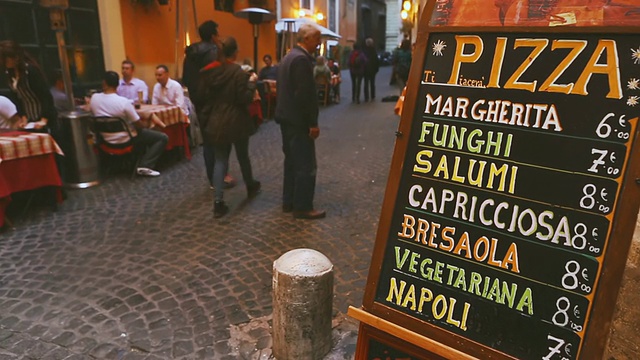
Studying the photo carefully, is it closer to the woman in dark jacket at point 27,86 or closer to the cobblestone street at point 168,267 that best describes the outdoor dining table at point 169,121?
the cobblestone street at point 168,267

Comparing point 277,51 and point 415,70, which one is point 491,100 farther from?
point 277,51

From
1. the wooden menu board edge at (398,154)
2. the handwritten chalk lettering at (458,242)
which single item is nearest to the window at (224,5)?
the wooden menu board edge at (398,154)

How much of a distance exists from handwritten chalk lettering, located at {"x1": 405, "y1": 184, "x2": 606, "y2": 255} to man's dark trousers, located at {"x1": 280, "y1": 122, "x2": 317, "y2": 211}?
2612 mm

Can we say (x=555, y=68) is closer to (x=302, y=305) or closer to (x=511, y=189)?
(x=511, y=189)

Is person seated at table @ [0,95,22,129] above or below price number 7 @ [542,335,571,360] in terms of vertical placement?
above

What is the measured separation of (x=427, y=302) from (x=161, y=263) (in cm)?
260

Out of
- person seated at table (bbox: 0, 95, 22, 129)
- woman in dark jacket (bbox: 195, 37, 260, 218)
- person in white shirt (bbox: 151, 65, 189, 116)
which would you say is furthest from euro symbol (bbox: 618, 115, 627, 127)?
person in white shirt (bbox: 151, 65, 189, 116)

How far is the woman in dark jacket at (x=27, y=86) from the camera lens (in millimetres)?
4926

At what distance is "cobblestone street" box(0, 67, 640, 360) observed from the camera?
2725 mm

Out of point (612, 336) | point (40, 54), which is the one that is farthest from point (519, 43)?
point (40, 54)

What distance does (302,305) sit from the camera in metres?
2.43

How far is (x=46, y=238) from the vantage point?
13.6 feet

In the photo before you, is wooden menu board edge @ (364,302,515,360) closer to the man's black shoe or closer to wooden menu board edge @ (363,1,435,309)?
wooden menu board edge @ (363,1,435,309)

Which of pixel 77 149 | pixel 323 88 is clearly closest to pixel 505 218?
pixel 77 149
